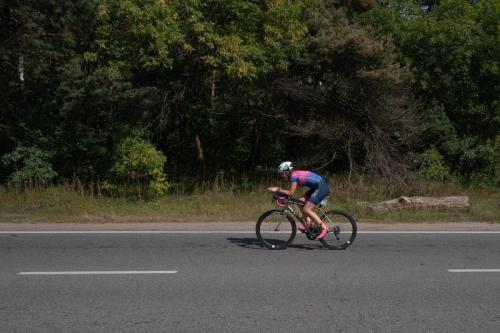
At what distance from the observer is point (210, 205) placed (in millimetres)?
14828

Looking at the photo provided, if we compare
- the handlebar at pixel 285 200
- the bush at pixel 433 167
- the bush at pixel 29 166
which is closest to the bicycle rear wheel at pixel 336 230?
the handlebar at pixel 285 200

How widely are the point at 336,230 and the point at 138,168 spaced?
321 inches

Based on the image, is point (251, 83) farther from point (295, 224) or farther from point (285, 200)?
point (295, 224)

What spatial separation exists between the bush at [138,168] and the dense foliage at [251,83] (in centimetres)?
5

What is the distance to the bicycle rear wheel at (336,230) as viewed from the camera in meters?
9.73

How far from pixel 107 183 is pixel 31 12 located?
5955 mm

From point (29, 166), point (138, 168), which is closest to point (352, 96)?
point (138, 168)
